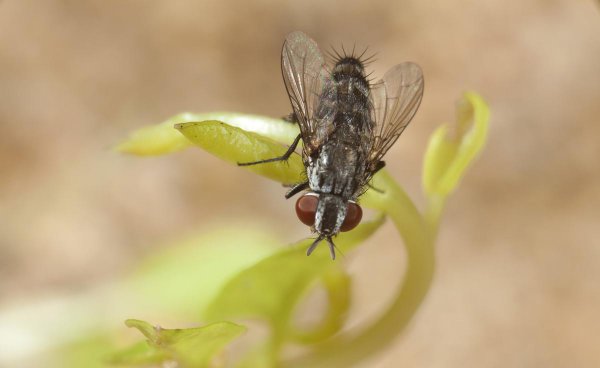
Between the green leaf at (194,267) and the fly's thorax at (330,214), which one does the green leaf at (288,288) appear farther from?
the green leaf at (194,267)

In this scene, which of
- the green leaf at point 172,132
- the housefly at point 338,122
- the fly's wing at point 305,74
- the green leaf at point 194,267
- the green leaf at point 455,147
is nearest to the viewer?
the green leaf at point 172,132

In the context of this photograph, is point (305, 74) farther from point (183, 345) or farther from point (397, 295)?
point (183, 345)

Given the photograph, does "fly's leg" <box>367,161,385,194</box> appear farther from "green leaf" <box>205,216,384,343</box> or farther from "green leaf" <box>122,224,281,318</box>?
"green leaf" <box>122,224,281,318</box>

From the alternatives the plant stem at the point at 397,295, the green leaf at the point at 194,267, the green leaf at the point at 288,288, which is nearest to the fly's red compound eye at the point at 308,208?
the green leaf at the point at 288,288

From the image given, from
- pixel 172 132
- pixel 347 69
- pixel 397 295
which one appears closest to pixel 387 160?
pixel 347 69

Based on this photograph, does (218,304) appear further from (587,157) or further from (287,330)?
(587,157)
